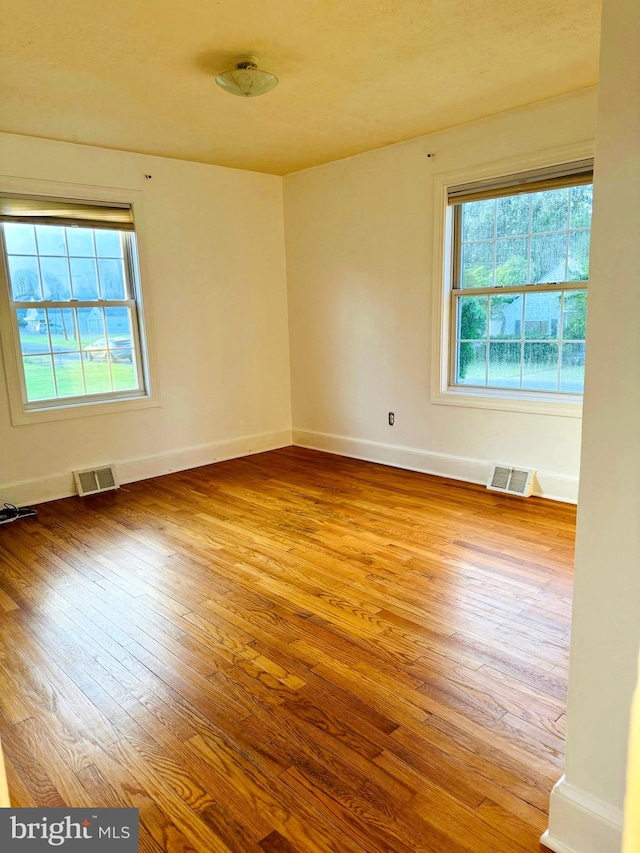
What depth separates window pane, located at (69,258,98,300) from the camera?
14.3 feet

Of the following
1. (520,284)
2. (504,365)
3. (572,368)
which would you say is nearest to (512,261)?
(520,284)

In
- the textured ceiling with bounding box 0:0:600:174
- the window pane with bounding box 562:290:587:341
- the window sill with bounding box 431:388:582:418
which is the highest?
the textured ceiling with bounding box 0:0:600:174

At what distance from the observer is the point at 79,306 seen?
14.4ft

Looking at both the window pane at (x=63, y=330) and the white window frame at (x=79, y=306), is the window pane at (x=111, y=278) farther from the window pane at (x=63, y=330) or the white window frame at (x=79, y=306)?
the window pane at (x=63, y=330)

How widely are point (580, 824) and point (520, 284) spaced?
3.40 metres

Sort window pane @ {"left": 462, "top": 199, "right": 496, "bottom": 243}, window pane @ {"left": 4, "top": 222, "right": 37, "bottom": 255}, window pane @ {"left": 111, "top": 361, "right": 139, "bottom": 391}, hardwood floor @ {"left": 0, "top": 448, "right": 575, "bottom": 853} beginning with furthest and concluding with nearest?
window pane @ {"left": 111, "top": 361, "right": 139, "bottom": 391}, window pane @ {"left": 462, "top": 199, "right": 496, "bottom": 243}, window pane @ {"left": 4, "top": 222, "right": 37, "bottom": 255}, hardwood floor @ {"left": 0, "top": 448, "right": 575, "bottom": 853}

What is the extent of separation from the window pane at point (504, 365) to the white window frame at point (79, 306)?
274 cm

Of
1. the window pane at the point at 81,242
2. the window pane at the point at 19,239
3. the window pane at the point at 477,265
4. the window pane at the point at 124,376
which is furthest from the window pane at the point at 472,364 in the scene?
the window pane at the point at 19,239

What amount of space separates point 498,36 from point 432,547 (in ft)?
8.62

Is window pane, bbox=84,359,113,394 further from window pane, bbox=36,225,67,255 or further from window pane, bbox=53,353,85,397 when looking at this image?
window pane, bbox=36,225,67,255

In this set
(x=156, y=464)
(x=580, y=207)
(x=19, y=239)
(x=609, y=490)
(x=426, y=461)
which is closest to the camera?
(x=609, y=490)

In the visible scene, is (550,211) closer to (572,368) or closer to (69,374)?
(572,368)

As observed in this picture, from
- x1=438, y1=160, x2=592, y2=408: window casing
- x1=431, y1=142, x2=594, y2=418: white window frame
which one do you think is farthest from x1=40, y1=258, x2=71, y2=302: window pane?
x1=438, y1=160, x2=592, y2=408: window casing

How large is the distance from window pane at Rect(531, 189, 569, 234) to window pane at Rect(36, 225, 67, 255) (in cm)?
342
